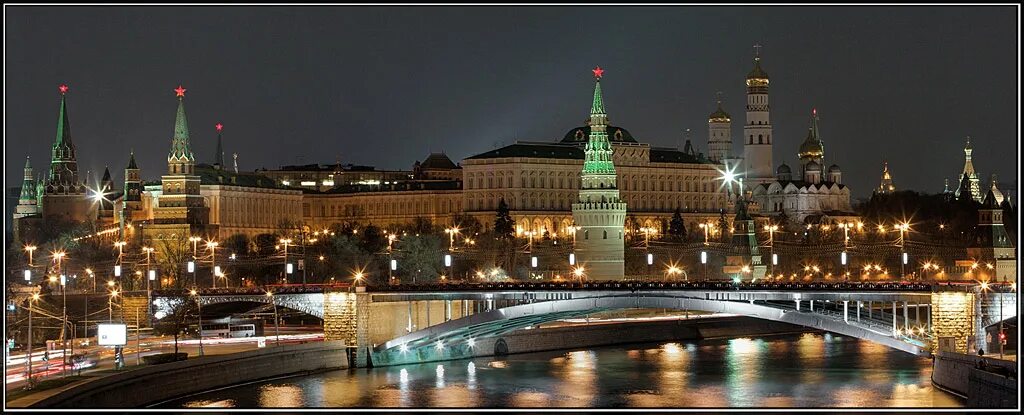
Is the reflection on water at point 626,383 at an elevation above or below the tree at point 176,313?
below

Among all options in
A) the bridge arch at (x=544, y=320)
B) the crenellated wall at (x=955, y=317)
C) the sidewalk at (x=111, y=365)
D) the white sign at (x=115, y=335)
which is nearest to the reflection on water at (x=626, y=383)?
the bridge arch at (x=544, y=320)

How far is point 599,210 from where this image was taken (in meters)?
176

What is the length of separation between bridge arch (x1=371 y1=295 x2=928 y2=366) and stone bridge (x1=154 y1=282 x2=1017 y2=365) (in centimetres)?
4

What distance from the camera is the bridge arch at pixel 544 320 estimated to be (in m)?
87.4

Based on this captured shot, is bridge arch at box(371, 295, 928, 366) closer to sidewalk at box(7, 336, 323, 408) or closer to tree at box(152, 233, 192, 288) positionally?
sidewalk at box(7, 336, 323, 408)

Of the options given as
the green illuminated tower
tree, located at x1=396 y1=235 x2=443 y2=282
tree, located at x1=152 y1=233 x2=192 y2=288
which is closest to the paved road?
tree, located at x1=152 y1=233 x2=192 y2=288

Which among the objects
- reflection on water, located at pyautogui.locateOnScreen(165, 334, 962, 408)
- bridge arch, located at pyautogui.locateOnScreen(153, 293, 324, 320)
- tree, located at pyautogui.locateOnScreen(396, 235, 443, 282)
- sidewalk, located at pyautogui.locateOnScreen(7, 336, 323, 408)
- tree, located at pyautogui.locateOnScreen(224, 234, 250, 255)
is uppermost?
tree, located at pyautogui.locateOnScreen(224, 234, 250, 255)

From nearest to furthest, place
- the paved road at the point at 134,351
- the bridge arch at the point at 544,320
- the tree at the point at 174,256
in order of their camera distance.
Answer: the paved road at the point at 134,351
the bridge arch at the point at 544,320
the tree at the point at 174,256

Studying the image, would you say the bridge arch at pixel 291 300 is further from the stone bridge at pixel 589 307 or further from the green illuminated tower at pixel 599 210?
the green illuminated tower at pixel 599 210

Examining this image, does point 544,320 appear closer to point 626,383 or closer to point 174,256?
point 626,383

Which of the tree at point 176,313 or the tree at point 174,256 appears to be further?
the tree at point 174,256

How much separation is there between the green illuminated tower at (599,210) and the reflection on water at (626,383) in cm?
6063

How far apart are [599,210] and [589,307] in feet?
268

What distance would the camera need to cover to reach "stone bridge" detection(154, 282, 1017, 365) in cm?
8725
